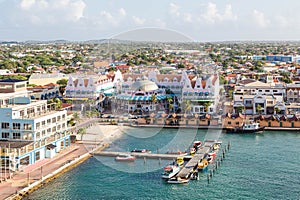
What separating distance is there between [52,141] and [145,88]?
9.60 meters

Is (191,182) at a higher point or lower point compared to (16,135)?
lower

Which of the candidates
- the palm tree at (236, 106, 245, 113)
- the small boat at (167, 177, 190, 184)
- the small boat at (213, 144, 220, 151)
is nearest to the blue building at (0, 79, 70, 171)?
the small boat at (167, 177, 190, 184)

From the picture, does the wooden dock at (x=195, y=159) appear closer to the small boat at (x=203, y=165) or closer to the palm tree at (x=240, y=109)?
the small boat at (x=203, y=165)

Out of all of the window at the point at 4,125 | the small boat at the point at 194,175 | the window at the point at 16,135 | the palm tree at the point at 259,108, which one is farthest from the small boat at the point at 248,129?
the window at the point at 4,125

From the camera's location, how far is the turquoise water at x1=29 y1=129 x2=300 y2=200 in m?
11.2

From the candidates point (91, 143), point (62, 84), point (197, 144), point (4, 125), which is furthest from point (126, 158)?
point (62, 84)

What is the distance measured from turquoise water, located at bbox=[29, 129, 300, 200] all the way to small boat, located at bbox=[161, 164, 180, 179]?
206 millimetres

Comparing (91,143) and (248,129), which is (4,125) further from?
(248,129)

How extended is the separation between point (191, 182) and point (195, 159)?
1.82 metres

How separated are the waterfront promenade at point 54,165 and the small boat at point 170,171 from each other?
3.01m

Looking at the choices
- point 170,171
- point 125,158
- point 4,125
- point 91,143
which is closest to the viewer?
point 170,171

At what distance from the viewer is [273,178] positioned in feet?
40.0

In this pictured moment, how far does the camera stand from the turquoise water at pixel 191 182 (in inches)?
440

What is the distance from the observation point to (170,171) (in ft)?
41.2
